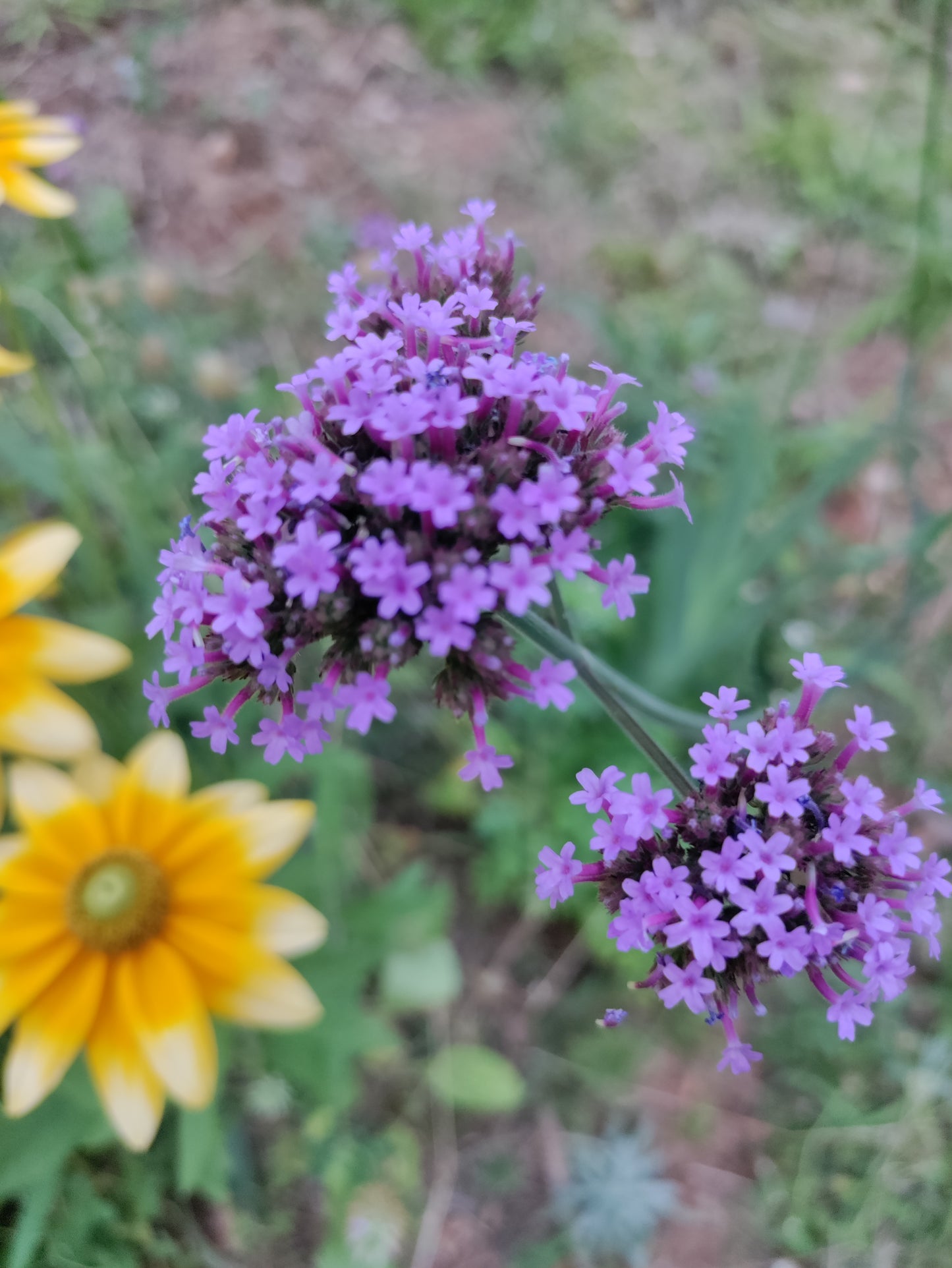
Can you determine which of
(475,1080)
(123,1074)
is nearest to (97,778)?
(123,1074)

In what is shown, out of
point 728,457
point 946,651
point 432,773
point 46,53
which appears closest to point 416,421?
point 728,457

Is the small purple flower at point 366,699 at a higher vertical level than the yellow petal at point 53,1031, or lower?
higher

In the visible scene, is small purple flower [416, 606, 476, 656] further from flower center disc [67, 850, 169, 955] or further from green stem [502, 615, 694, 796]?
flower center disc [67, 850, 169, 955]

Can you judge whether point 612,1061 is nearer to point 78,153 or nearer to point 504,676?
point 504,676

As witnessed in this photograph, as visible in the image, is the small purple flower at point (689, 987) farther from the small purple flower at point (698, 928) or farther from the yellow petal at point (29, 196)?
the yellow petal at point (29, 196)

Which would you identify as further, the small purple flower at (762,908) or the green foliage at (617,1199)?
the green foliage at (617,1199)

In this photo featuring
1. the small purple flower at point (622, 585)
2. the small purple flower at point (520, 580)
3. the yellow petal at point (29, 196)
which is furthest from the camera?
the yellow petal at point (29, 196)

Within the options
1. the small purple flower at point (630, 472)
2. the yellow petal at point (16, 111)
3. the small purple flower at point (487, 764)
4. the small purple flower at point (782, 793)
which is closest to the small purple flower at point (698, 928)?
the small purple flower at point (782, 793)
